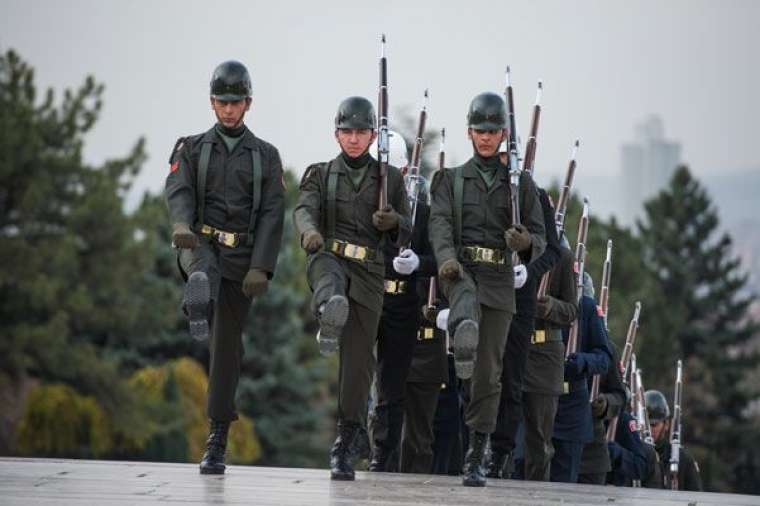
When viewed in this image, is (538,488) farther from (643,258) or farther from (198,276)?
(643,258)

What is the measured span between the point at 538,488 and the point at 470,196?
2.09 metres

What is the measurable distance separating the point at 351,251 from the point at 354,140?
81 centimetres

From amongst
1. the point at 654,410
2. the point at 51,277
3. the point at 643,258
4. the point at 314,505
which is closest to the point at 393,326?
the point at 314,505

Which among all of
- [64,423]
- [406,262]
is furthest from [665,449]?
[64,423]

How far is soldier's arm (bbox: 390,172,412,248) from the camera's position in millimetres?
15688

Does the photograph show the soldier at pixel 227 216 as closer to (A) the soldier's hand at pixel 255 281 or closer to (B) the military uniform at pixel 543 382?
(A) the soldier's hand at pixel 255 281

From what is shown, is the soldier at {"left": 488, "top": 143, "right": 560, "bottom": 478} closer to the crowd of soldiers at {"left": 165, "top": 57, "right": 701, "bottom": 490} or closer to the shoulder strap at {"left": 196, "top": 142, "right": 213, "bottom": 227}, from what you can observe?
the crowd of soldiers at {"left": 165, "top": 57, "right": 701, "bottom": 490}

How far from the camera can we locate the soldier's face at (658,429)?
2378 cm

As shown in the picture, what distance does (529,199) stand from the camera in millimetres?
15977

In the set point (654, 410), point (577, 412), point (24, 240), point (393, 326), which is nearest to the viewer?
point (393, 326)

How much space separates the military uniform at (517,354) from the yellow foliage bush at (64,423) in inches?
1797

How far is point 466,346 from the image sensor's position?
49.3 ft

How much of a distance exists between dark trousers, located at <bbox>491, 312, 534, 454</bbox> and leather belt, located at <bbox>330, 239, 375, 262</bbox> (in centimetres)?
161

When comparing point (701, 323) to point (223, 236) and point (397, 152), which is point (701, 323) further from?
point (223, 236)
